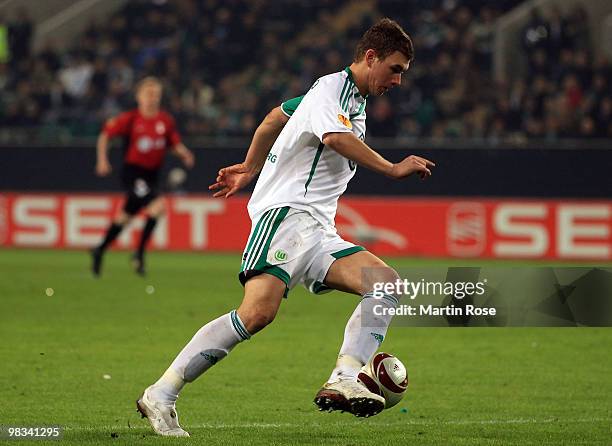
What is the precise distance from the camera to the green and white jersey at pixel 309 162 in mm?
5852

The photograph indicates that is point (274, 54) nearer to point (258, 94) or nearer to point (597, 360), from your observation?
point (258, 94)

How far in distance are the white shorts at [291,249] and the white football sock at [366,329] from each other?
25 centimetres

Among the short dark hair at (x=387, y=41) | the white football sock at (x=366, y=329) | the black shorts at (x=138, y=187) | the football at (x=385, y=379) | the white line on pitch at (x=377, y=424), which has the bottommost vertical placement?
the black shorts at (x=138, y=187)

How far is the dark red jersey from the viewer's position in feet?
49.6

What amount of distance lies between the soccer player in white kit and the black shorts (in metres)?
9.27

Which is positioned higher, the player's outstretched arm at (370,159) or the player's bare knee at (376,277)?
the player's outstretched arm at (370,159)

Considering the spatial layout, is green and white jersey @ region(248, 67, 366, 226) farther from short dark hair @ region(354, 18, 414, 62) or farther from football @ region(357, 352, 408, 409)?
football @ region(357, 352, 408, 409)

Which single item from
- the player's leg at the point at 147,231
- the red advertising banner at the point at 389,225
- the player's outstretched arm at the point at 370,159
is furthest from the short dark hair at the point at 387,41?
the red advertising banner at the point at 389,225

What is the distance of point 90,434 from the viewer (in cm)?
585

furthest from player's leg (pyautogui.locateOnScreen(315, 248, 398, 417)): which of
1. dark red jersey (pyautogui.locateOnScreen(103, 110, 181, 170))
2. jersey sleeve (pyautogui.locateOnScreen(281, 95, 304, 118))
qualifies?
dark red jersey (pyautogui.locateOnScreen(103, 110, 181, 170))

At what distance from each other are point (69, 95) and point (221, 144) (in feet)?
12.3

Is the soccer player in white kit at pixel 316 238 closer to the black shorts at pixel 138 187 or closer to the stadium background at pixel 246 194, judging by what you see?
the stadium background at pixel 246 194

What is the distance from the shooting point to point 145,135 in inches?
600

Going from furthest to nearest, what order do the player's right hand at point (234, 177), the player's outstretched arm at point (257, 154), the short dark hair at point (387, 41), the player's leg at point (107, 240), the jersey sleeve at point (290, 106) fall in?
the player's leg at point (107, 240) → the player's right hand at point (234, 177) → the player's outstretched arm at point (257, 154) → the jersey sleeve at point (290, 106) → the short dark hair at point (387, 41)
